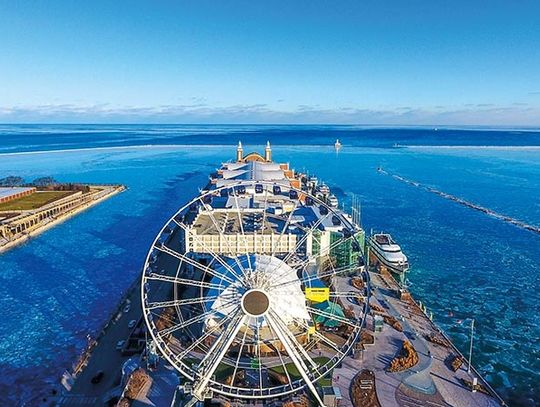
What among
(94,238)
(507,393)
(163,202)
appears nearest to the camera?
(507,393)

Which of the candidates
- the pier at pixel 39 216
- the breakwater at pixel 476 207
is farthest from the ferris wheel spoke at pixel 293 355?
the breakwater at pixel 476 207

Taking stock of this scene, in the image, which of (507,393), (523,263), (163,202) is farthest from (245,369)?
(163,202)

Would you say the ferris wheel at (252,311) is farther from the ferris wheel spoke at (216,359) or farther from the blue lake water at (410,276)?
the blue lake water at (410,276)

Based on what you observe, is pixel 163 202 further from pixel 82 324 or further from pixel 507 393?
pixel 507 393

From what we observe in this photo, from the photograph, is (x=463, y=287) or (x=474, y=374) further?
(x=463, y=287)

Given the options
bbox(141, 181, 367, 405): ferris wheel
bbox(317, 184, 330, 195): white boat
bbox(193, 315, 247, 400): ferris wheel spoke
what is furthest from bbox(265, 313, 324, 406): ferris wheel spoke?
bbox(317, 184, 330, 195): white boat

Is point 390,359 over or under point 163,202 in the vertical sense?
over

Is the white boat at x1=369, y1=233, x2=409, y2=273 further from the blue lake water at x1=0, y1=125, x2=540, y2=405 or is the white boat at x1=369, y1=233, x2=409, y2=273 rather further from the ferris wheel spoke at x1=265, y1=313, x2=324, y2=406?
the ferris wheel spoke at x1=265, y1=313, x2=324, y2=406
